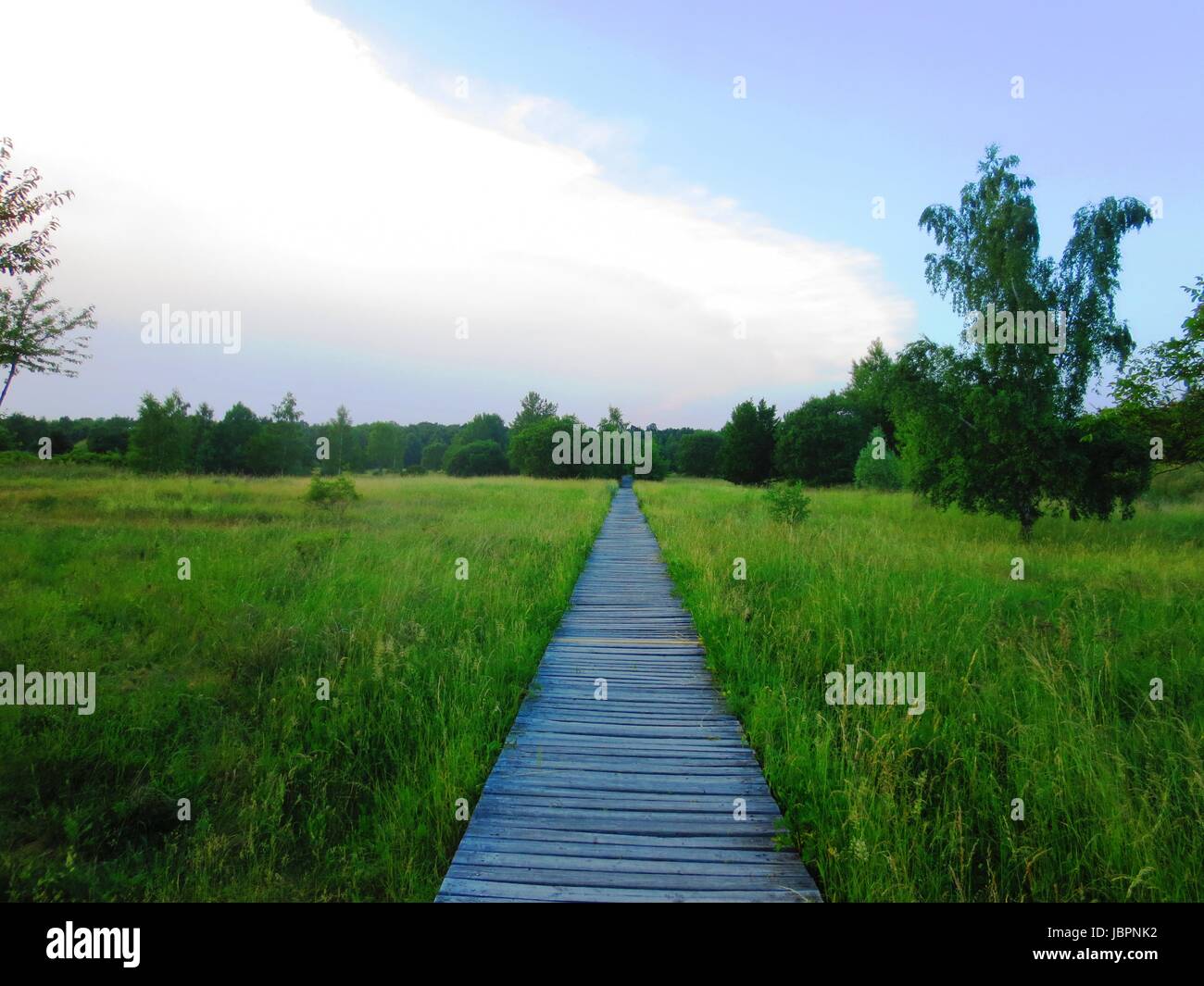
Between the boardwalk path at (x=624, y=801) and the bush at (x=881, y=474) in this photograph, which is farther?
the bush at (x=881, y=474)

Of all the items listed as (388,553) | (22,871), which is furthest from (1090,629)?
(388,553)

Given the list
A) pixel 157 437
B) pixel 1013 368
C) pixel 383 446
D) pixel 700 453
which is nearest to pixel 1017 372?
pixel 1013 368

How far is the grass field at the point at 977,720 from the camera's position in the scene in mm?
3010

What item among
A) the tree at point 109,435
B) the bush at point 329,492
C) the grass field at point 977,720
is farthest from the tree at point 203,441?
the grass field at point 977,720

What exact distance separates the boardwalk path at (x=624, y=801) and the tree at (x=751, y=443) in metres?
54.0

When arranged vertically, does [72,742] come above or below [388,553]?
below

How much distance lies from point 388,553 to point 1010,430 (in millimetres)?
15199

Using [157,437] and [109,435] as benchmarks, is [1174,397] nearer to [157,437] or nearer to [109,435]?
[157,437]

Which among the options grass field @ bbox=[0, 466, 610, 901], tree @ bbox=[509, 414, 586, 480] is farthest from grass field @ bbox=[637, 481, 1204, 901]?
tree @ bbox=[509, 414, 586, 480]

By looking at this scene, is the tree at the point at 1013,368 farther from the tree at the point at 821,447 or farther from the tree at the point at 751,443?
the tree at the point at 751,443
